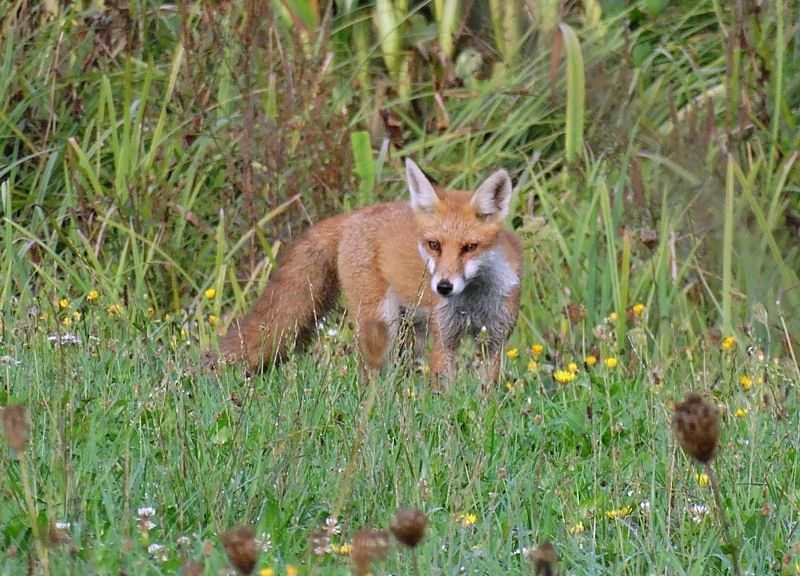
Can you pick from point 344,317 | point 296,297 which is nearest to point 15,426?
point 296,297

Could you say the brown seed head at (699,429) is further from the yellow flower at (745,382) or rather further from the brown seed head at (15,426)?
the yellow flower at (745,382)

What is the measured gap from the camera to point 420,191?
652 cm

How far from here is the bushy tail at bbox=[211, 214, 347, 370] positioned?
5.85 metres

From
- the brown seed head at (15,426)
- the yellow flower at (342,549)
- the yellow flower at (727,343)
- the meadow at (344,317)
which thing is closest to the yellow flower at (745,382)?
the meadow at (344,317)

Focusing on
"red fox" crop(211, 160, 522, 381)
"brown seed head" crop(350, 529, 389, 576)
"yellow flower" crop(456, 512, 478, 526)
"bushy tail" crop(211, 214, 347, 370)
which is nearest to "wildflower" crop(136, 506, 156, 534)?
"yellow flower" crop(456, 512, 478, 526)

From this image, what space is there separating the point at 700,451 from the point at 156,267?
18.0ft

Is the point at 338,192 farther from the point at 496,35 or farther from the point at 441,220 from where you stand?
the point at 496,35

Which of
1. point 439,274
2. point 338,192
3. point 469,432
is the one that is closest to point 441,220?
point 439,274

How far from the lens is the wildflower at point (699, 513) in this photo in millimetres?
3344

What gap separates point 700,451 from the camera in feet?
6.61

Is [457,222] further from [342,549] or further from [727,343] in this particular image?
[342,549]

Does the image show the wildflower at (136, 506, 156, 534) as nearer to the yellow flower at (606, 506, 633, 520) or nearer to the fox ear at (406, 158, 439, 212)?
the yellow flower at (606, 506, 633, 520)

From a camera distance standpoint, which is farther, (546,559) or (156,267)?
(156,267)

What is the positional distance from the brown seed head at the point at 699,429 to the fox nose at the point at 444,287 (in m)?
4.17
